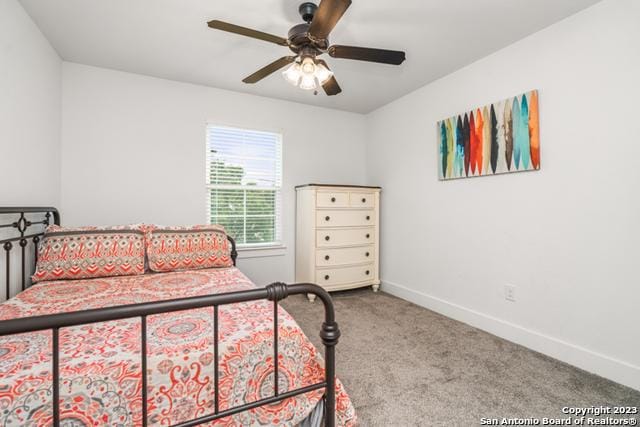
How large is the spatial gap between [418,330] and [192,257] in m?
1.90

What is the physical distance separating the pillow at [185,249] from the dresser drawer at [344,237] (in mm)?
1079

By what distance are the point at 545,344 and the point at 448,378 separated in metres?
0.84

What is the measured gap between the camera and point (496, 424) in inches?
53.6


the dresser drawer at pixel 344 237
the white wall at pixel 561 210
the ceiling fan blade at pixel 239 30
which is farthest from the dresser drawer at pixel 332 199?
the ceiling fan blade at pixel 239 30

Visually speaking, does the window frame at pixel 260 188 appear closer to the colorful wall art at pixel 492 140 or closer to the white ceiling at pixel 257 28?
the white ceiling at pixel 257 28

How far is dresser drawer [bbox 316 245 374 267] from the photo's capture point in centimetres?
312

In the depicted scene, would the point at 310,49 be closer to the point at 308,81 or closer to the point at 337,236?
the point at 308,81

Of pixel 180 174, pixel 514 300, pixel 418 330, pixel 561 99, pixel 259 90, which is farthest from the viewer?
pixel 259 90

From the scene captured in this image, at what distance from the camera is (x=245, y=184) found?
3.20m

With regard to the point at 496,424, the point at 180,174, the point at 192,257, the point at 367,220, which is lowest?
the point at 496,424

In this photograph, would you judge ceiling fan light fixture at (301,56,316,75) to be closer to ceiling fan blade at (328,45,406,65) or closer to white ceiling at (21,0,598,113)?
ceiling fan blade at (328,45,406,65)

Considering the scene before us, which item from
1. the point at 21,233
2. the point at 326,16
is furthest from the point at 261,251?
the point at 326,16

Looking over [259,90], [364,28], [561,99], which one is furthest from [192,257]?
[561,99]

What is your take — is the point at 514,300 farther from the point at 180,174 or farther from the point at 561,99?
the point at 180,174
